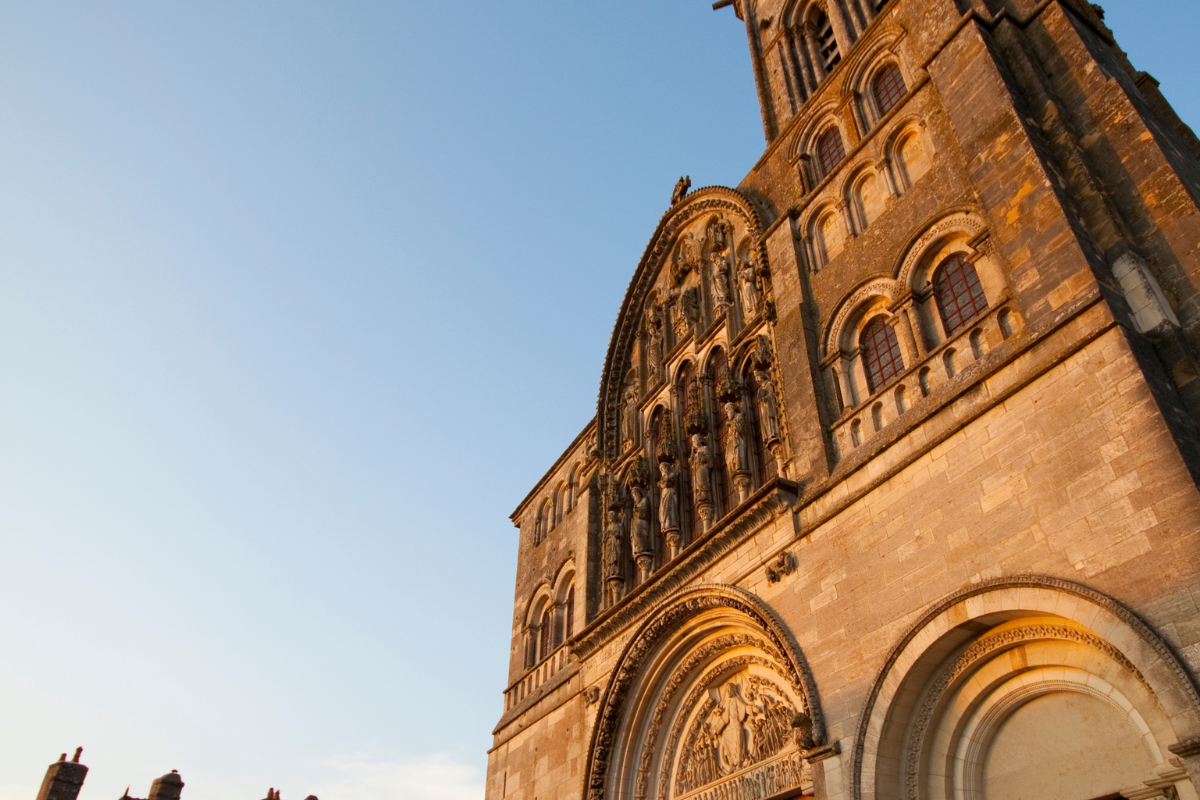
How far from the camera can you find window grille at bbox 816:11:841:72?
18.5 m

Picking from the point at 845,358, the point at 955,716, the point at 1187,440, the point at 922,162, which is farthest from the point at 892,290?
the point at 955,716

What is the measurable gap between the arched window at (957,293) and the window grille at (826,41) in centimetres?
919

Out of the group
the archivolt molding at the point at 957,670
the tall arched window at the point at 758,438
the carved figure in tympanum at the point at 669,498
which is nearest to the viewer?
the archivolt molding at the point at 957,670

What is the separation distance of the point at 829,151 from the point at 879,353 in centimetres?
509

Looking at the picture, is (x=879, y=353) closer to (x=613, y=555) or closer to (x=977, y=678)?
(x=977, y=678)

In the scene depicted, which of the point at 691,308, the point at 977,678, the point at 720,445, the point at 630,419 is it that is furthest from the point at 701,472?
the point at 977,678

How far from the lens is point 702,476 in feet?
45.1

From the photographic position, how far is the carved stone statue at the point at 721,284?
15508mm

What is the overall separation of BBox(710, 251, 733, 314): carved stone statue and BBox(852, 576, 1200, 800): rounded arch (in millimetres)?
8037

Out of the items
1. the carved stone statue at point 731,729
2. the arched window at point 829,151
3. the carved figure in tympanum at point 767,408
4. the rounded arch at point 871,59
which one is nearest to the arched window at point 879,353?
the carved figure in tympanum at point 767,408

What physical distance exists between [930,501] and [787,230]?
6.33 metres

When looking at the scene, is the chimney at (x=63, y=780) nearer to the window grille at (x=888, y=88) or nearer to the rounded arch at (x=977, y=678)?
the rounded arch at (x=977, y=678)

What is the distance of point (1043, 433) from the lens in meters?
8.14

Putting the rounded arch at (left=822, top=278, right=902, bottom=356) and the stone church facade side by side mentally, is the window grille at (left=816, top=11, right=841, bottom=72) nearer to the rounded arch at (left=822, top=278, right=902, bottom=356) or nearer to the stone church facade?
the stone church facade
